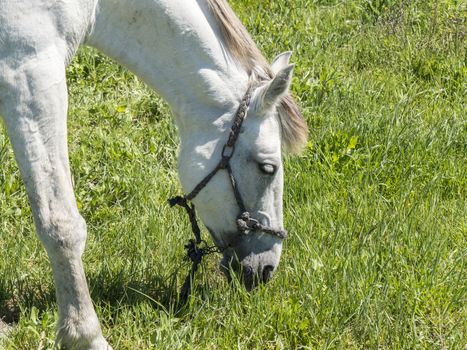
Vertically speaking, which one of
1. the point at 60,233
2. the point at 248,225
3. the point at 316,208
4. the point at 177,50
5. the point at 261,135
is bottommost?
the point at 316,208

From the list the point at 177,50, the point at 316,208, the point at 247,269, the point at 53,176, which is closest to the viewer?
the point at 53,176

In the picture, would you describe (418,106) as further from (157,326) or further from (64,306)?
(64,306)

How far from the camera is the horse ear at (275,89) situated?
3.85 m

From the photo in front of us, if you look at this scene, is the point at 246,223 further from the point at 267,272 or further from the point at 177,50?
the point at 177,50

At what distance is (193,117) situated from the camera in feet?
13.4

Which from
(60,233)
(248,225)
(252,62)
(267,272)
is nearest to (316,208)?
(267,272)

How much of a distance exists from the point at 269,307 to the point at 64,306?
95 cm

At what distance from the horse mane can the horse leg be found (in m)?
0.82

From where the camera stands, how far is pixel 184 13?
3.98 metres

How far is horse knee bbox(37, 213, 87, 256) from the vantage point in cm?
366

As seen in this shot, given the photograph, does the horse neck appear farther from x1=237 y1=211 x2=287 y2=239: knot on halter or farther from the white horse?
x1=237 y1=211 x2=287 y2=239: knot on halter

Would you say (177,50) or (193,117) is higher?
(177,50)

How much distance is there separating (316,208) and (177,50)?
1.42 m

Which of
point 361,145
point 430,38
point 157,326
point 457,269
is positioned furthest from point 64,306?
point 430,38
